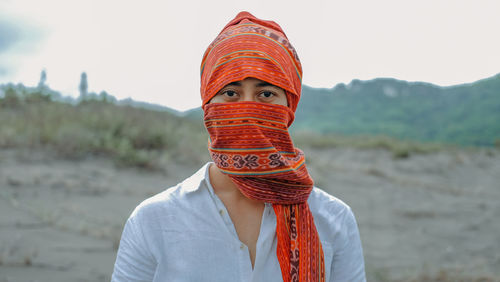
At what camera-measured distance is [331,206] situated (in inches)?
79.2

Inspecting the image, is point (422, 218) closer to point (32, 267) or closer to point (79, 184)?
point (79, 184)

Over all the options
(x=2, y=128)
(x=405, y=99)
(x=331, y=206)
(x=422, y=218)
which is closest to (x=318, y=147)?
(x=422, y=218)

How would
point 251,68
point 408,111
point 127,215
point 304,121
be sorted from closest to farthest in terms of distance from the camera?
point 251,68
point 127,215
point 408,111
point 304,121

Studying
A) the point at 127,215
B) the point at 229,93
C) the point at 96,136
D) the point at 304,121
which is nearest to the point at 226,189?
the point at 229,93

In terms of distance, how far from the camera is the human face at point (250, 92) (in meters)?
1.82

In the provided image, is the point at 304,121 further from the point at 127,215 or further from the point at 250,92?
the point at 250,92

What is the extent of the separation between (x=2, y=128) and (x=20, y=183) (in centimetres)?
268

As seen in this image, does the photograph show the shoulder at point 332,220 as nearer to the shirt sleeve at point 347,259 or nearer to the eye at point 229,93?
the shirt sleeve at point 347,259

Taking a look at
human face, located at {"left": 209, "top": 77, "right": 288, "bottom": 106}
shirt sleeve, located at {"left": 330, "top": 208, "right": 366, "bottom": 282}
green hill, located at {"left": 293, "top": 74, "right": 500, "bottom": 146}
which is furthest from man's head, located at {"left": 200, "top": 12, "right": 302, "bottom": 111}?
green hill, located at {"left": 293, "top": 74, "right": 500, "bottom": 146}

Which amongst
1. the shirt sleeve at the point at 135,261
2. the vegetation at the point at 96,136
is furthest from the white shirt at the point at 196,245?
the vegetation at the point at 96,136

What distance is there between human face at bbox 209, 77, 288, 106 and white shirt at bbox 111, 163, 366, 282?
383mm

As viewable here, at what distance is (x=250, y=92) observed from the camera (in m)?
1.83

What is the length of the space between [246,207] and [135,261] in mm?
515

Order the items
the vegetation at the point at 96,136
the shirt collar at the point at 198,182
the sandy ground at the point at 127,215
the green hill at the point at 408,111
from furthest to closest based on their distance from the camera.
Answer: the green hill at the point at 408,111
the vegetation at the point at 96,136
the sandy ground at the point at 127,215
the shirt collar at the point at 198,182
